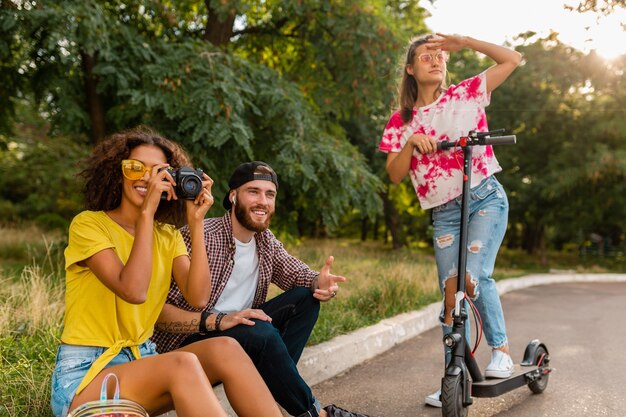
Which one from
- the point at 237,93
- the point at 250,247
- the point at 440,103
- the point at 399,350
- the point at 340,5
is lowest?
the point at 399,350

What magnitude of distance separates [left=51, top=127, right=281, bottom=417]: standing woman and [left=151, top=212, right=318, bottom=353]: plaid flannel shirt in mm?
332

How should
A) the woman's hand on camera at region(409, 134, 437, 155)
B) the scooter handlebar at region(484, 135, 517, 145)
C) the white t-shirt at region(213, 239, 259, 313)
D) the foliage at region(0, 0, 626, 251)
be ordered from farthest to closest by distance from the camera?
the foliage at region(0, 0, 626, 251), the white t-shirt at region(213, 239, 259, 313), the woman's hand on camera at region(409, 134, 437, 155), the scooter handlebar at region(484, 135, 517, 145)

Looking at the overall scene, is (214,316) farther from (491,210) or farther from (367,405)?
(491,210)

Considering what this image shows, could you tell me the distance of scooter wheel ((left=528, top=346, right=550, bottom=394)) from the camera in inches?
148

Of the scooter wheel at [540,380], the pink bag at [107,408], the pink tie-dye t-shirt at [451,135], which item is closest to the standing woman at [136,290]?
the pink bag at [107,408]

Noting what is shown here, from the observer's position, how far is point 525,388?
3.95 metres

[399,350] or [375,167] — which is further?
[375,167]

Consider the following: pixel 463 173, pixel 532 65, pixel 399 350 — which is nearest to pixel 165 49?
pixel 399 350

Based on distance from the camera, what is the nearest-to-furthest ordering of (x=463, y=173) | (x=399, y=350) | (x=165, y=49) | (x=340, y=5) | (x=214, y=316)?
(x=214, y=316) < (x=463, y=173) < (x=399, y=350) < (x=165, y=49) < (x=340, y=5)

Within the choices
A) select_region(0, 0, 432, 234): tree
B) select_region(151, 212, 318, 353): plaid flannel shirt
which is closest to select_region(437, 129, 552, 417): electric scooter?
select_region(151, 212, 318, 353): plaid flannel shirt

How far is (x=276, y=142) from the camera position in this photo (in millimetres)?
8492

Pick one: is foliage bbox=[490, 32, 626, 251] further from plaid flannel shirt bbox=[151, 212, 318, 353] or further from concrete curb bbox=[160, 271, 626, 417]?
plaid flannel shirt bbox=[151, 212, 318, 353]

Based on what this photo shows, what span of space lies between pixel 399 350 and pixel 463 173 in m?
2.47

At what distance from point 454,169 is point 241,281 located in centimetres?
134
